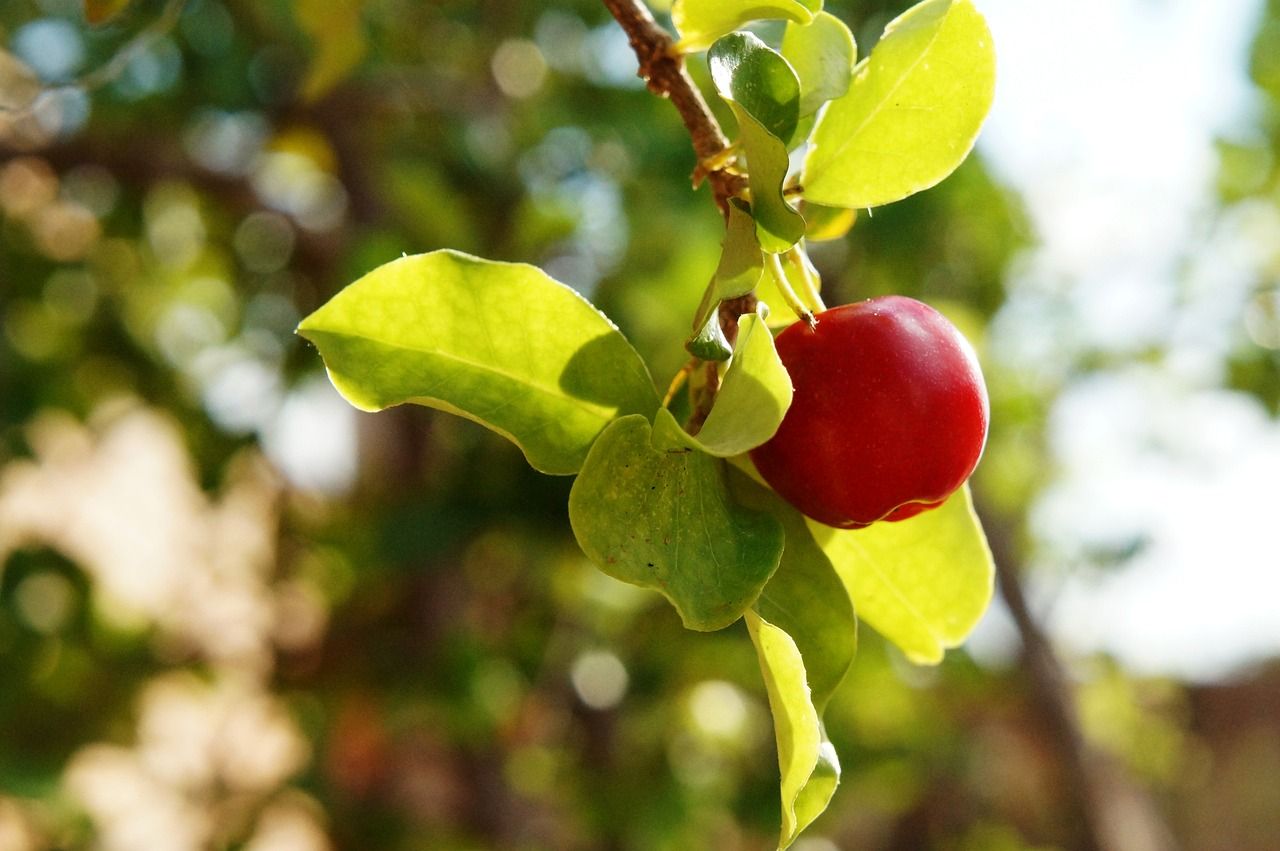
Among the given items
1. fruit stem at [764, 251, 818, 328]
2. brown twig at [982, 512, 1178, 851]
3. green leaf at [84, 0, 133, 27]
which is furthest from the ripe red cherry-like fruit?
brown twig at [982, 512, 1178, 851]

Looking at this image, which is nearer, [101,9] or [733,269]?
[733,269]

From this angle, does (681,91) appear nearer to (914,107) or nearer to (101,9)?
(914,107)

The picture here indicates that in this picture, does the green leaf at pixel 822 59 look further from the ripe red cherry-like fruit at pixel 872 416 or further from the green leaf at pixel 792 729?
the green leaf at pixel 792 729

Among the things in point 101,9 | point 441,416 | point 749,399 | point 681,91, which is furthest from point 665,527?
point 441,416

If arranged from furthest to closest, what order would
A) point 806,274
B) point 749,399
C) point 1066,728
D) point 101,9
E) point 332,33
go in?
point 1066,728
point 332,33
point 101,9
point 806,274
point 749,399

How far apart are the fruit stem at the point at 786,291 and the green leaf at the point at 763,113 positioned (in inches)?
0.8

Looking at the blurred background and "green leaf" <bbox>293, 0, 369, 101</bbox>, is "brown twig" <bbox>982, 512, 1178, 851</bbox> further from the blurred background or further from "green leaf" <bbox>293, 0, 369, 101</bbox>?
"green leaf" <bbox>293, 0, 369, 101</bbox>

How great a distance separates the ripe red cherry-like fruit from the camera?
379mm

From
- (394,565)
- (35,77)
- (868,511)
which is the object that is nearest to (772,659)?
(868,511)

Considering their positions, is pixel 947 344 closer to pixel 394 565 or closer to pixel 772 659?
pixel 772 659

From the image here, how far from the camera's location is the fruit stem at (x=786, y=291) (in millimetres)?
381

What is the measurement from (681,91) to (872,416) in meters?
0.13

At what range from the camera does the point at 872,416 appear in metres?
0.38

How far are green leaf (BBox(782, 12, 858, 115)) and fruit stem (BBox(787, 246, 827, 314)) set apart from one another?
5 cm
